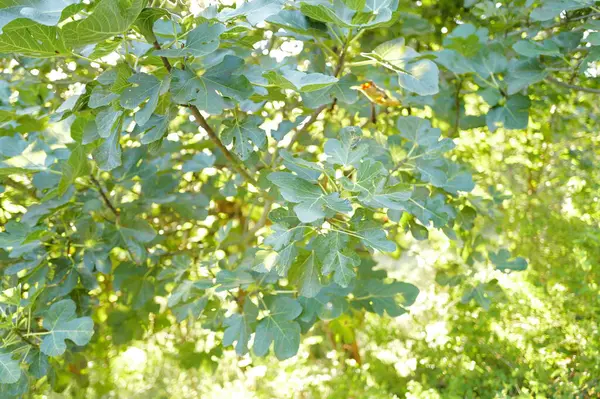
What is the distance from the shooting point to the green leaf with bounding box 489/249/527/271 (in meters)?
1.37

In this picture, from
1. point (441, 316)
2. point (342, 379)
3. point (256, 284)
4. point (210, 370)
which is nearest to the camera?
point (256, 284)

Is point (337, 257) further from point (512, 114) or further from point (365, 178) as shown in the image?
point (512, 114)

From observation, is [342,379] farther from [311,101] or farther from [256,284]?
[311,101]

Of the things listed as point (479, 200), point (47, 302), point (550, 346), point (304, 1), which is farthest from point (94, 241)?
point (550, 346)

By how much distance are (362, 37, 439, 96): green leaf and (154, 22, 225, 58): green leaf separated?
29cm

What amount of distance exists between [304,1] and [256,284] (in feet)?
1.89

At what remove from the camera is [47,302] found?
4.14ft

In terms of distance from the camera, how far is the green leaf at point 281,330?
111cm

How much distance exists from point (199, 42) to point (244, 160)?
25 cm

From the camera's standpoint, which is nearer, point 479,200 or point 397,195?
point 397,195

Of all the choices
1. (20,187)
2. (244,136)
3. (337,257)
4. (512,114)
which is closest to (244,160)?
(244,136)

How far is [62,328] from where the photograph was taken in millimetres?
1045

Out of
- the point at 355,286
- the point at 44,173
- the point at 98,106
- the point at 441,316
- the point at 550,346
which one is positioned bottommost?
the point at 441,316

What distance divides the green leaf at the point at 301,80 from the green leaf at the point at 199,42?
0.33 ft
